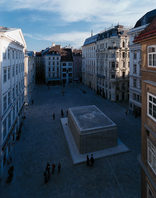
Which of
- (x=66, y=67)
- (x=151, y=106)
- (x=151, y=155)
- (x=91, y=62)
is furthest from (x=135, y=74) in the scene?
(x=66, y=67)

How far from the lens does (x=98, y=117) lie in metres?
26.0

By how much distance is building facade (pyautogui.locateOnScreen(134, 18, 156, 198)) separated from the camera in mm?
8523

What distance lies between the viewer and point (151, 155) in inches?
354

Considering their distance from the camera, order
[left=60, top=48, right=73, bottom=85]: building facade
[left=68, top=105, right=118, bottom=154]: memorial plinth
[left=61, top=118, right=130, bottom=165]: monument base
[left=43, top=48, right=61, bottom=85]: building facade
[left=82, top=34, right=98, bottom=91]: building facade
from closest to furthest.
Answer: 1. [left=61, top=118, right=130, bottom=165]: monument base
2. [left=68, top=105, right=118, bottom=154]: memorial plinth
3. [left=82, top=34, right=98, bottom=91]: building facade
4. [left=43, top=48, right=61, bottom=85]: building facade
5. [left=60, top=48, right=73, bottom=85]: building facade

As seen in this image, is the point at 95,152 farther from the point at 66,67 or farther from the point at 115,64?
the point at 66,67

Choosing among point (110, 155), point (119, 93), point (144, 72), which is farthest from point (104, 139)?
point (119, 93)

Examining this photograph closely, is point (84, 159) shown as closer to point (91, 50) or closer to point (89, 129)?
point (89, 129)

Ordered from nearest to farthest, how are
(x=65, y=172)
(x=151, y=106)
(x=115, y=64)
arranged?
(x=151, y=106) → (x=65, y=172) → (x=115, y=64)

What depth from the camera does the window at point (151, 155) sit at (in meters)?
8.61

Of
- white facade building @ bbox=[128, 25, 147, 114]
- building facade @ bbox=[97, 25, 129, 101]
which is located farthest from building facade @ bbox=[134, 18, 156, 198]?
building facade @ bbox=[97, 25, 129, 101]

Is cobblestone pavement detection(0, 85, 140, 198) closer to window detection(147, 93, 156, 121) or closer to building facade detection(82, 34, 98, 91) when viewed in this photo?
window detection(147, 93, 156, 121)

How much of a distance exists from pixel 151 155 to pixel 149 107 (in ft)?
9.36

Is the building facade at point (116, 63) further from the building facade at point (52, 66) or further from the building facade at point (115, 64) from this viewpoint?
the building facade at point (52, 66)

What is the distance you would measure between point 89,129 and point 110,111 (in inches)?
782
